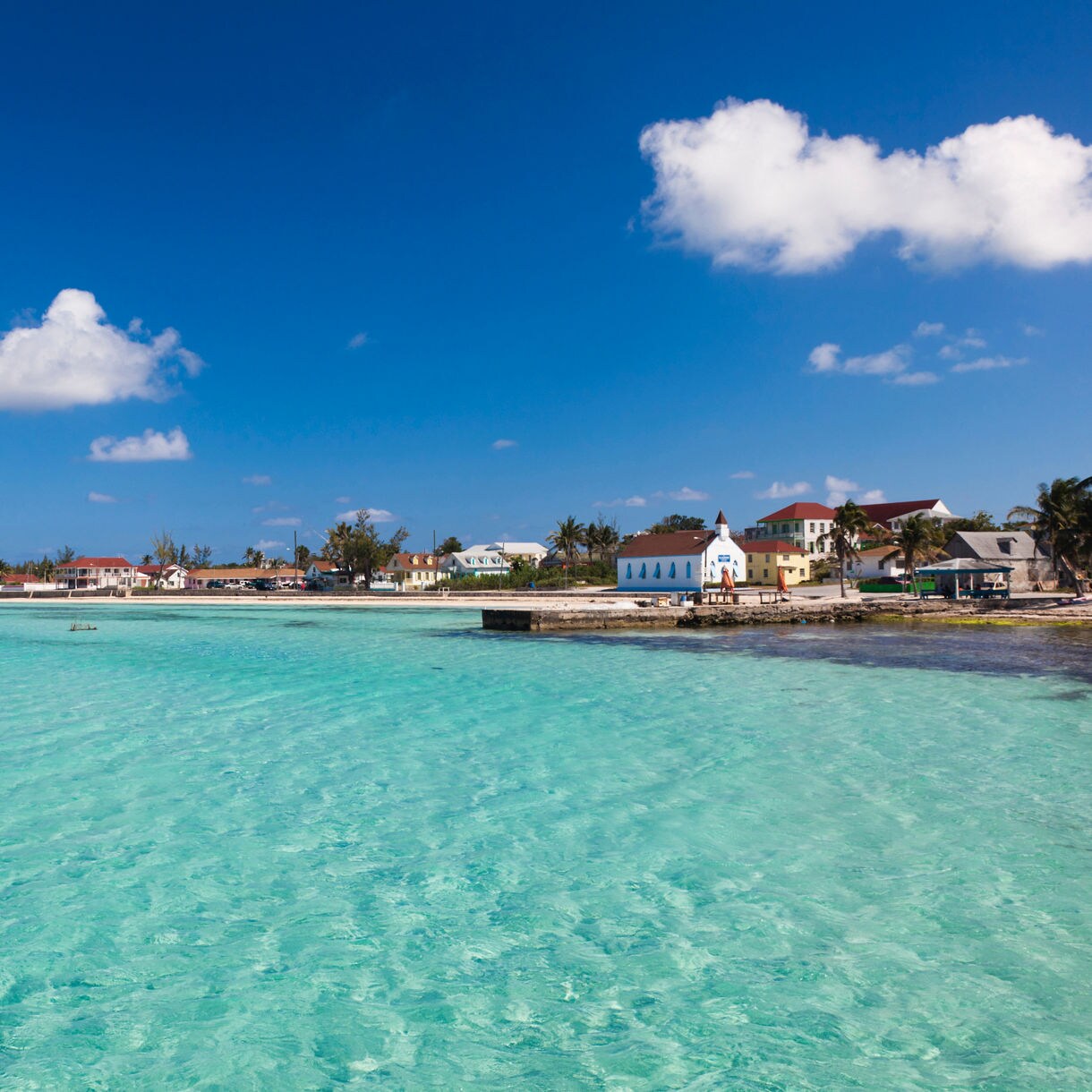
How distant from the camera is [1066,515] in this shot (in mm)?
47062

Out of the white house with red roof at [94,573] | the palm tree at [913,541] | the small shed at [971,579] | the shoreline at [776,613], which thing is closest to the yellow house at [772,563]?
the palm tree at [913,541]

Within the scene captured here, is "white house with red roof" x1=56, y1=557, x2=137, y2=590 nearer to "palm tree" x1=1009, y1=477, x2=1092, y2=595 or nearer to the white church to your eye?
the white church

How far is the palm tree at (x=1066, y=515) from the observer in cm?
4675


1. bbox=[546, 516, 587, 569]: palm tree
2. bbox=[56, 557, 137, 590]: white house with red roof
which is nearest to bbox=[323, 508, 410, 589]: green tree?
bbox=[546, 516, 587, 569]: palm tree

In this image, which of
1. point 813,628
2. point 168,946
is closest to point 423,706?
point 168,946

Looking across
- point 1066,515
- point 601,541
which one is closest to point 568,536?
point 601,541

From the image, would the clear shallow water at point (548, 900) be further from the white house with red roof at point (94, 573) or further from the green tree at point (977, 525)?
the white house with red roof at point (94, 573)

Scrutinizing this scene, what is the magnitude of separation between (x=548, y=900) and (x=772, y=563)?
71.3 m

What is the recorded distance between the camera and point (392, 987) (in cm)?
532

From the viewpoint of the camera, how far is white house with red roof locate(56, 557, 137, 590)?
12100 centimetres

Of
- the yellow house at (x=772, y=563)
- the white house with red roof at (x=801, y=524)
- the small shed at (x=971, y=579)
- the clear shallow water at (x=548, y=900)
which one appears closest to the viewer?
the clear shallow water at (x=548, y=900)

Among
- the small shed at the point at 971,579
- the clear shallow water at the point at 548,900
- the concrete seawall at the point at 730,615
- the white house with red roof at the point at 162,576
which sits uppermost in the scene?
the white house with red roof at the point at 162,576

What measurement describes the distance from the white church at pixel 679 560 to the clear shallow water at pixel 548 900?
1871 inches

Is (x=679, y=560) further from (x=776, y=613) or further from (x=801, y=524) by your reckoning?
(x=801, y=524)
